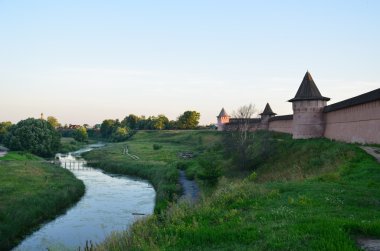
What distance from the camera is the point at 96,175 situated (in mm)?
42875

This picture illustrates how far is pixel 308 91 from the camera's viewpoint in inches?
1237

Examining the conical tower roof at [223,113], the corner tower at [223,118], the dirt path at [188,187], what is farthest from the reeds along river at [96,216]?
the conical tower roof at [223,113]

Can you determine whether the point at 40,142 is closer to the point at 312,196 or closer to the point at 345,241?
the point at 312,196

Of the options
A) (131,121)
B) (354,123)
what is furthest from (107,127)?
(354,123)

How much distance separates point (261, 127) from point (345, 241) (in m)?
45.8

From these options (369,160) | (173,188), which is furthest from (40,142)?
(369,160)

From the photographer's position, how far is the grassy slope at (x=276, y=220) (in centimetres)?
703

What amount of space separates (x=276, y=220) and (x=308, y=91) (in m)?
24.8

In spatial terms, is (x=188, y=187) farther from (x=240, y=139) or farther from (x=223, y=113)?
(x=223, y=113)

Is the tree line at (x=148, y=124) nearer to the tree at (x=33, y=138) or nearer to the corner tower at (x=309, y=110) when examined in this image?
the tree at (x=33, y=138)

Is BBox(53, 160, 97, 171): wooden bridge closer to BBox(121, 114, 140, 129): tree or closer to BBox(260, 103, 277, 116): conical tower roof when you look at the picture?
BBox(260, 103, 277, 116): conical tower roof

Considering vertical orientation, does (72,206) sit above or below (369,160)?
below

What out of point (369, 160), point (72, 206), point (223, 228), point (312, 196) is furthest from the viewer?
point (72, 206)

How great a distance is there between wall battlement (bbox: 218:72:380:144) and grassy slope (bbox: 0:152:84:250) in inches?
787
